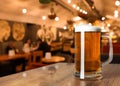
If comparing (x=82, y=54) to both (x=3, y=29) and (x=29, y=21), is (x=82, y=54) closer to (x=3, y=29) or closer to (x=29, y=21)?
(x=3, y=29)

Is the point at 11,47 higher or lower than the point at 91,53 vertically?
lower

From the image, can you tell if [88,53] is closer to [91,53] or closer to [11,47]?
[91,53]

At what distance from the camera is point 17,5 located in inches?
356

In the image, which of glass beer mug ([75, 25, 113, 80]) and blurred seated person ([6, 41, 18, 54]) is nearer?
glass beer mug ([75, 25, 113, 80])

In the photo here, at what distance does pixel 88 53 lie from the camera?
1.02 meters

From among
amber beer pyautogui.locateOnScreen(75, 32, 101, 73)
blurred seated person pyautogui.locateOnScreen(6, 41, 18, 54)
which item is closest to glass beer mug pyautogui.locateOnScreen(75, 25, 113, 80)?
amber beer pyautogui.locateOnScreen(75, 32, 101, 73)

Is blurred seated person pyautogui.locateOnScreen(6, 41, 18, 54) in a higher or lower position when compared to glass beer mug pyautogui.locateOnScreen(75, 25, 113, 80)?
lower

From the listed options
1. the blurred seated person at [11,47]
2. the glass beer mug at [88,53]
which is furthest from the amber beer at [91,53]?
the blurred seated person at [11,47]

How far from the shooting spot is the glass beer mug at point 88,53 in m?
1.00

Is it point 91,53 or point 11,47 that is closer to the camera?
point 91,53

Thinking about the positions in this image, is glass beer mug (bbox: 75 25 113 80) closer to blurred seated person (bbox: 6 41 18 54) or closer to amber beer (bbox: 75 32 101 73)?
amber beer (bbox: 75 32 101 73)

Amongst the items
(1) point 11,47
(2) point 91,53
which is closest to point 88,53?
(2) point 91,53

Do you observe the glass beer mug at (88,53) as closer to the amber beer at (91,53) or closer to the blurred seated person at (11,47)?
the amber beer at (91,53)

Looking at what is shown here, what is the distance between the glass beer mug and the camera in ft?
3.30
